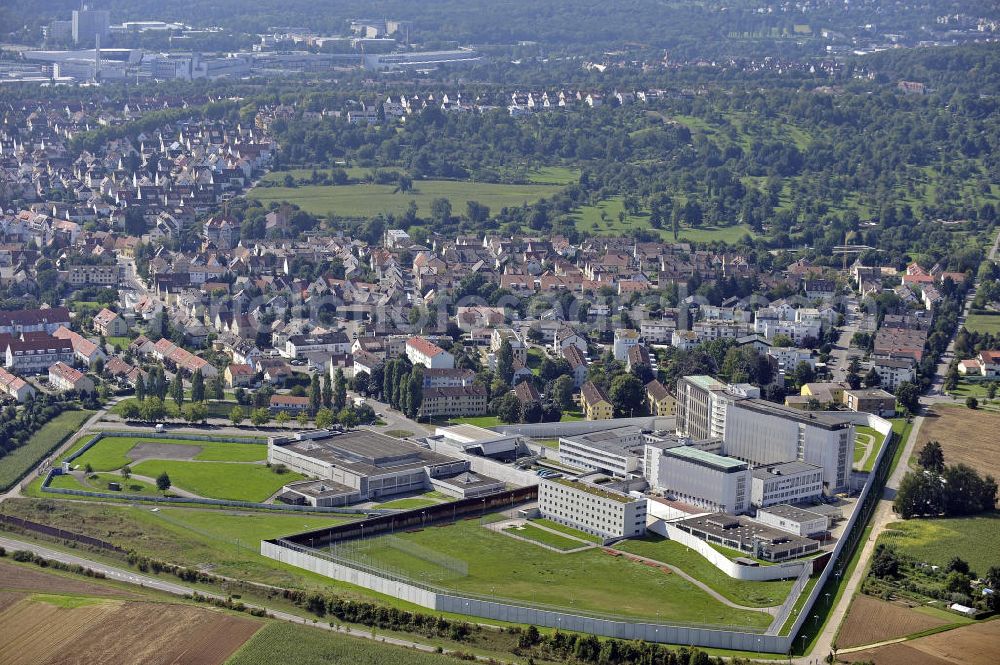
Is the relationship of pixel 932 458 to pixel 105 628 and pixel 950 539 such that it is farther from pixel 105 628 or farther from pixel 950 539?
pixel 105 628

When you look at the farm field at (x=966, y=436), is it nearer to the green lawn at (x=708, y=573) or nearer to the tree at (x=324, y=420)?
the green lawn at (x=708, y=573)

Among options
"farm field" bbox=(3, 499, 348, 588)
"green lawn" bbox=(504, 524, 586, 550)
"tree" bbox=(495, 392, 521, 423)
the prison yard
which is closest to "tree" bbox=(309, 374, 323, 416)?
the prison yard

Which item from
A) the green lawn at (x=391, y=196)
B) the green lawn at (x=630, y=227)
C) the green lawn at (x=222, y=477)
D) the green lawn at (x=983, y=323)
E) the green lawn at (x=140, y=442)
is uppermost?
the green lawn at (x=391, y=196)

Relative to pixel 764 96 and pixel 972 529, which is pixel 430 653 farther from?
pixel 764 96

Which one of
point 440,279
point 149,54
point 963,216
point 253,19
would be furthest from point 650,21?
point 440,279

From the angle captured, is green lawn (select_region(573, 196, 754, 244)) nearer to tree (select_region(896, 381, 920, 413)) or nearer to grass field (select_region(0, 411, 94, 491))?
tree (select_region(896, 381, 920, 413))

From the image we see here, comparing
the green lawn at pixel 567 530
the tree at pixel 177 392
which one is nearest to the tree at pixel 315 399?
the tree at pixel 177 392

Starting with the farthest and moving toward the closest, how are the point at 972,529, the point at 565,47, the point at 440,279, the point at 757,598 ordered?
the point at 565,47 → the point at 440,279 → the point at 972,529 → the point at 757,598

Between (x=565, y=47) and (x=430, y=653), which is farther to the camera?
(x=565, y=47)
